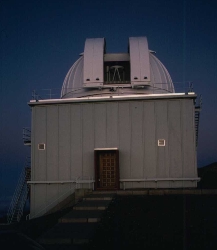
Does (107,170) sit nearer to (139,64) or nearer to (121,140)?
(121,140)

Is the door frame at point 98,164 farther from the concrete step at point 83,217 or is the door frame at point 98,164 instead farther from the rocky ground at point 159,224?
the concrete step at point 83,217

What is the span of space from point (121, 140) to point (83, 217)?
8.53 m

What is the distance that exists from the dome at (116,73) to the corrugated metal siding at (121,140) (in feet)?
5.81

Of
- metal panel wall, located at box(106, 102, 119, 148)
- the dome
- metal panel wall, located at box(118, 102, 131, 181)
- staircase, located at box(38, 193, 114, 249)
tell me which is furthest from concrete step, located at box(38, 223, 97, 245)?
the dome

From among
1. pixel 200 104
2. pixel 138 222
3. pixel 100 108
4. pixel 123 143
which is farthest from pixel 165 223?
pixel 200 104

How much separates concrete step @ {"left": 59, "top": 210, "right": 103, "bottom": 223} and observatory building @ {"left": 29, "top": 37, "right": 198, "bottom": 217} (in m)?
6.78

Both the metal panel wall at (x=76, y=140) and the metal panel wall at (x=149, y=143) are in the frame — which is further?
the metal panel wall at (x=76, y=140)

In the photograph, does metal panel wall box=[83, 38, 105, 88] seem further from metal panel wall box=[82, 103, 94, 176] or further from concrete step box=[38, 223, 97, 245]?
concrete step box=[38, 223, 97, 245]

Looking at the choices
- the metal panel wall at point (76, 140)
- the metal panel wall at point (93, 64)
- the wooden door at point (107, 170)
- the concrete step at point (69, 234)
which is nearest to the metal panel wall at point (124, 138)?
the wooden door at point (107, 170)

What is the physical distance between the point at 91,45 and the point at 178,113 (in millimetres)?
7156

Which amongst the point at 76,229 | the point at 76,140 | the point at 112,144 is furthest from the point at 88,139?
the point at 76,229

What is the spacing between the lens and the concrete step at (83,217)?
33.4 feet

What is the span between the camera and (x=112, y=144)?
61.1 ft

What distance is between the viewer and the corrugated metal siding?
18328mm
